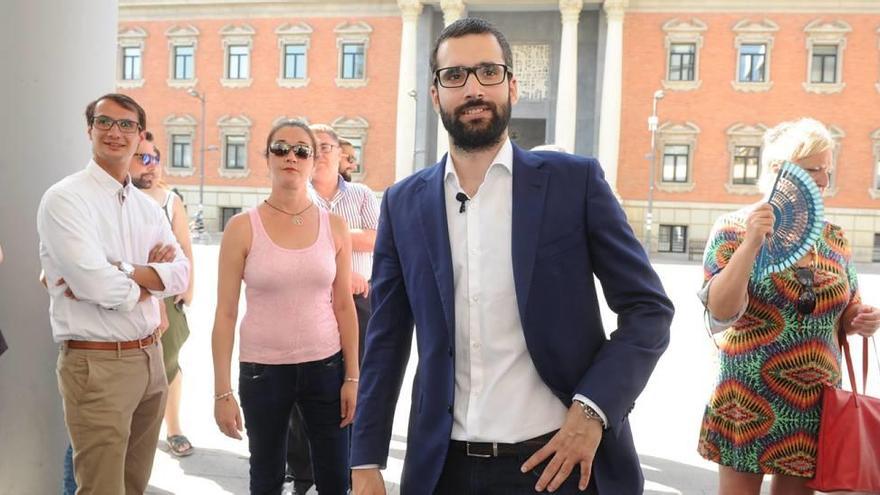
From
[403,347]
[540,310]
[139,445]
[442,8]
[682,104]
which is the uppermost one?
[442,8]

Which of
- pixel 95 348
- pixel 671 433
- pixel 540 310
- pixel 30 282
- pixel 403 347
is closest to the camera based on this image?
pixel 540 310

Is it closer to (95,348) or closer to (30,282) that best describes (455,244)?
(95,348)

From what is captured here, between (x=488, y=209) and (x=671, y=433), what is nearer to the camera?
(x=488, y=209)

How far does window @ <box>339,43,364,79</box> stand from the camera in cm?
3812

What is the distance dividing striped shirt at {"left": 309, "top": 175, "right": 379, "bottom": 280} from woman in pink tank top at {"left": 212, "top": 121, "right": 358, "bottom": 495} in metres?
1.30

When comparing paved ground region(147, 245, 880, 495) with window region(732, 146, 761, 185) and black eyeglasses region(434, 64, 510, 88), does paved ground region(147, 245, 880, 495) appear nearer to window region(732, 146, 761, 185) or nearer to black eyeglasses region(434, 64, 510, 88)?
black eyeglasses region(434, 64, 510, 88)

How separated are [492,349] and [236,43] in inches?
1602

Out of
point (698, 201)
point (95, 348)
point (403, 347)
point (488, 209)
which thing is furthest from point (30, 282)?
point (698, 201)

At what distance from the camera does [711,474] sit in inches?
193

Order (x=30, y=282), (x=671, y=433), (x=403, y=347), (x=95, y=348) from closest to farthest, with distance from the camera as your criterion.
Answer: (x=403, y=347), (x=95, y=348), (x=30, y=282), (x=671, y=433)

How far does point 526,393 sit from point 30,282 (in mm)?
2921

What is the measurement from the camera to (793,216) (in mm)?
2691

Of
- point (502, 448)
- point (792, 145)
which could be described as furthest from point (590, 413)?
point (792, 145)

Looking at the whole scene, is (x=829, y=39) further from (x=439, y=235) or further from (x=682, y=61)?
(x=439, y=235)
